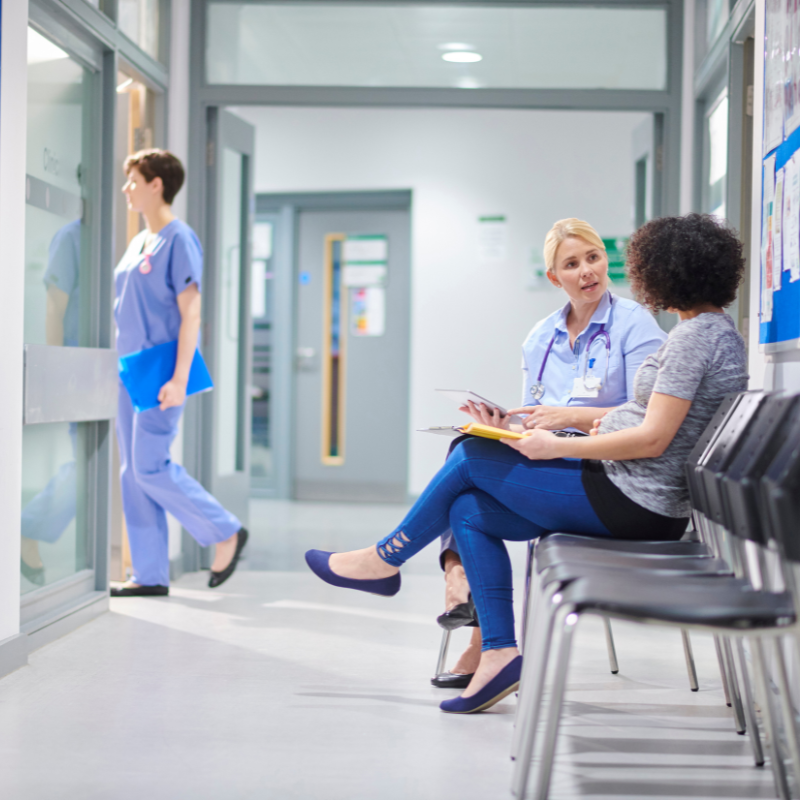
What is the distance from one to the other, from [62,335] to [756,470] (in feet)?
7.23

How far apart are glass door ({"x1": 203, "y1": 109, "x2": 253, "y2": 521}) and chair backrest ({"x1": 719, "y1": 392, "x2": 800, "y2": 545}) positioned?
268 cm

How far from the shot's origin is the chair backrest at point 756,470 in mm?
1413

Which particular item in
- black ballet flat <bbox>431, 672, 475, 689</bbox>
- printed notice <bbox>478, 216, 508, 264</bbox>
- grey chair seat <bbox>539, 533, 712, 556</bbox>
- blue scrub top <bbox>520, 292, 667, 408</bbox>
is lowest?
black ballet flat <bbox>431, 672, 475, 689</bbox>

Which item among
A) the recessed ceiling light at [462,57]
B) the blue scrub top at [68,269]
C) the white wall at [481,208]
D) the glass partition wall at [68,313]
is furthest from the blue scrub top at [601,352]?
the white wall at [481,208]

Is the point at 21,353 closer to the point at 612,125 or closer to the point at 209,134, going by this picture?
the point at 209,134

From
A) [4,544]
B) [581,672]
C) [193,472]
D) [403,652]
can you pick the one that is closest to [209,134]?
A: [193,472]

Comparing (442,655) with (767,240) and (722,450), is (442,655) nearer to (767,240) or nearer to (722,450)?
(722,450)

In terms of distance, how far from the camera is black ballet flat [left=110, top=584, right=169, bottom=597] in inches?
126

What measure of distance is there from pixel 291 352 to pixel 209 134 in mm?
2694

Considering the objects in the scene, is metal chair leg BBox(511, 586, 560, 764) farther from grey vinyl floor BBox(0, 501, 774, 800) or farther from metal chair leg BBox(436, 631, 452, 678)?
metal chair leg BBox(436, 631, 452, 678)

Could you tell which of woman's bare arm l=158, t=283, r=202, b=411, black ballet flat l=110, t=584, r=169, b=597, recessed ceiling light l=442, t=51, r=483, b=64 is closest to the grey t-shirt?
woman's bare arm l=158, t=283, r=202, b=411

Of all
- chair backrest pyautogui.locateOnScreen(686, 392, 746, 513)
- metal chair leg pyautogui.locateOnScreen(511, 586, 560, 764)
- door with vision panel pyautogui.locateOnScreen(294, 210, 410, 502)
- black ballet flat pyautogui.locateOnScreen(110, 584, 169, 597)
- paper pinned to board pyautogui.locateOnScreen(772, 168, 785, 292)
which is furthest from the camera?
door with vision panel pyautogui.locateOnScreen(294, 210, 410, 502)

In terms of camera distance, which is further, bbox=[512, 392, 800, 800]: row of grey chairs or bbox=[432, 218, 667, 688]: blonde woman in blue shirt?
bbox=[432, 218, 667, 688]: blonde woman in blue shirt

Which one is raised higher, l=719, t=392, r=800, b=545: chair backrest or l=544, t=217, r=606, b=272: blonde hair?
l=544, t=217, r=606, b=272: blonde hair
